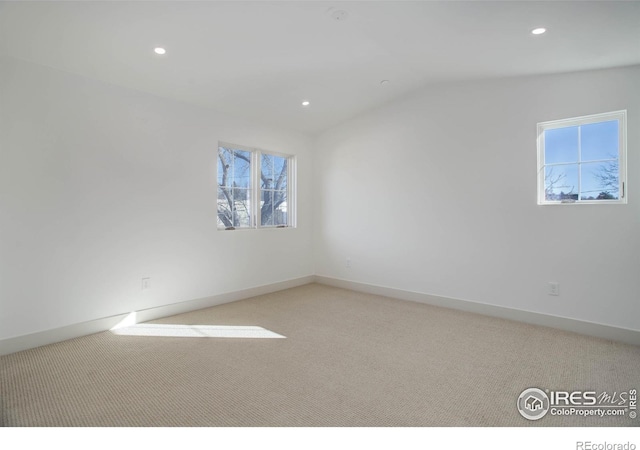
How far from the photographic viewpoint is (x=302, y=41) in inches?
113

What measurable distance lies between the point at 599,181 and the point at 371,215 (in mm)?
2549

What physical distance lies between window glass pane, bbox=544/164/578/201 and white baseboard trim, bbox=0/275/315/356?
3.65 metres

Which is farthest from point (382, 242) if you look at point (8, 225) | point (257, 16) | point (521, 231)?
point (8, 225)

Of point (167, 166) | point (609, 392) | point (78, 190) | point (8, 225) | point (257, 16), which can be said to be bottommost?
point (609, 392)

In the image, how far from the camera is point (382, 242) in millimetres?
4633

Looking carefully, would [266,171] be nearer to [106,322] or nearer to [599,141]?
[106,322]

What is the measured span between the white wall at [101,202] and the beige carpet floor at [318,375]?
439 millimetres

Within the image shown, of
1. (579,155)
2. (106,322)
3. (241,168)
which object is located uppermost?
(241,168)

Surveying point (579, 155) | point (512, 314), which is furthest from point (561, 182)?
point (512, 314)

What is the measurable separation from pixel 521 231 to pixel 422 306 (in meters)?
1.43

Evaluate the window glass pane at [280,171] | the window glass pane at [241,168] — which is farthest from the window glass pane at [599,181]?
the window glass pane at [241,168]

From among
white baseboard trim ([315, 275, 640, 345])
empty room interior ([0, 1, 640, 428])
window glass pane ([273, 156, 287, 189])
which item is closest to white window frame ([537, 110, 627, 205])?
empty room interior ([0, 1, 640, 428])
